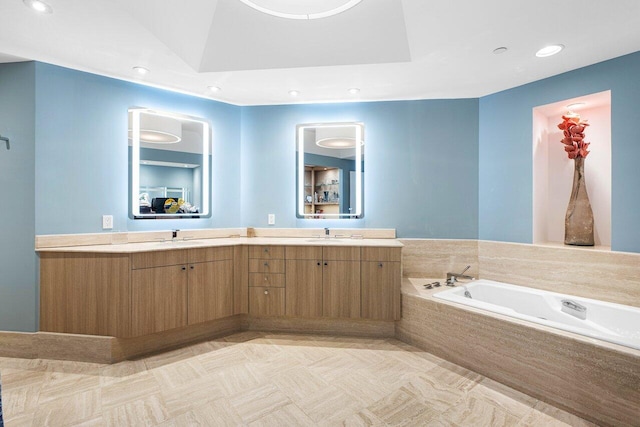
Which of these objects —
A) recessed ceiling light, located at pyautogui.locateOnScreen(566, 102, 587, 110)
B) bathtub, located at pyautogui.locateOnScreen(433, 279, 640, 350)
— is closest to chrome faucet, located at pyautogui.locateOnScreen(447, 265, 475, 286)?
bathtub, located at pyautogui.locateOnScreen(433, 279, 640, 350)

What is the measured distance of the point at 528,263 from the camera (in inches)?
116

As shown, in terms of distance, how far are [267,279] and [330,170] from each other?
137 cm

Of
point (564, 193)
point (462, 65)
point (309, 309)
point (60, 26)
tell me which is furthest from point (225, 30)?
point (564, 193)

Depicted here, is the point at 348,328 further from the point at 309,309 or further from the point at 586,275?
the point at 586,275

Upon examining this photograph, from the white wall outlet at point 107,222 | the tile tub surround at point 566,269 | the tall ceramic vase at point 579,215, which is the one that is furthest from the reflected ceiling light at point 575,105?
the white wall outlet at point 107,222

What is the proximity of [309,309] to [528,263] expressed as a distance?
6.79 feet

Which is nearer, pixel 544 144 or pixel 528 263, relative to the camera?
pixel 528 263

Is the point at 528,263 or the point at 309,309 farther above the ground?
the point at 528,263

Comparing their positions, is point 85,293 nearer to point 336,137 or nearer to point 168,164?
point 168,164

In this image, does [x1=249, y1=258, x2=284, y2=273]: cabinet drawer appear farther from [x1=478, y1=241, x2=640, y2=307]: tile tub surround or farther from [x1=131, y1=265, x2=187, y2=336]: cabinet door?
[x1=478, y1=241, x2=640, y2=307]: tile tub surround

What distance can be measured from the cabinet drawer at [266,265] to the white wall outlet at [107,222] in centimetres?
127

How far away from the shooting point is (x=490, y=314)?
225 centimetres

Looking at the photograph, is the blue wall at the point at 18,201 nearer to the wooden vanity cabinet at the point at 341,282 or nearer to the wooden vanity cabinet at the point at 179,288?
the wooden vanity cabinet at the point at 179,288

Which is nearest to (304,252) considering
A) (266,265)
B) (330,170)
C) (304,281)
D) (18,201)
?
(304,281)
